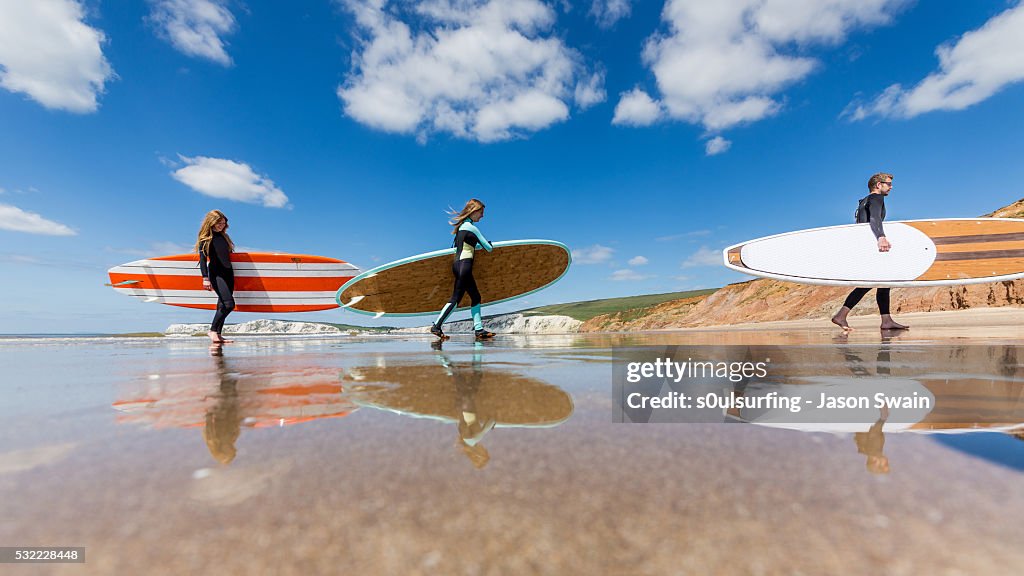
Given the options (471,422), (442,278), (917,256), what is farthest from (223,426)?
(917,256)

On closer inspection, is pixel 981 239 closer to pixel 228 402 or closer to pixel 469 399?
pixel 469 399

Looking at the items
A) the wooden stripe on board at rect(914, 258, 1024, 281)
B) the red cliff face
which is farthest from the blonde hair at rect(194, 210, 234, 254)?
the red cliff face

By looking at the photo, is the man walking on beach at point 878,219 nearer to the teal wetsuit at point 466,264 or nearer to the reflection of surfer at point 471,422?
the teal wetsuit at point 466,264

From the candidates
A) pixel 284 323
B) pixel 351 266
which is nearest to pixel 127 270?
pixel 351 266

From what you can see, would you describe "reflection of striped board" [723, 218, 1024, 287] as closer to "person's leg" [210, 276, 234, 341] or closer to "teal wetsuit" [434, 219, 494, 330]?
"teal wetsuit" [434, 219, 494, 330]

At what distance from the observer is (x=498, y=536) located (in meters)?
0.65

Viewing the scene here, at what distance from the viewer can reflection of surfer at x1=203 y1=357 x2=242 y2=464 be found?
1073mm

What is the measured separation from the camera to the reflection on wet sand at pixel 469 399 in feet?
4.19

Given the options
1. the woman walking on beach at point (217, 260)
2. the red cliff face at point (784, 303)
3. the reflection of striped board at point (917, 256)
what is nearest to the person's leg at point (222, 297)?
the woman walking on beach at point (217, 260)

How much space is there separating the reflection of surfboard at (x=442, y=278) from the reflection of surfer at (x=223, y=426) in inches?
308

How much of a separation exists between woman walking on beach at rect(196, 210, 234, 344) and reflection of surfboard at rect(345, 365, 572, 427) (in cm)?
510

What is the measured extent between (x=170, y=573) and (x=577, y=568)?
0.58m

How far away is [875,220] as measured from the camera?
6.88 meters

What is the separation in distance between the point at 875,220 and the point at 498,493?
8.70 m
